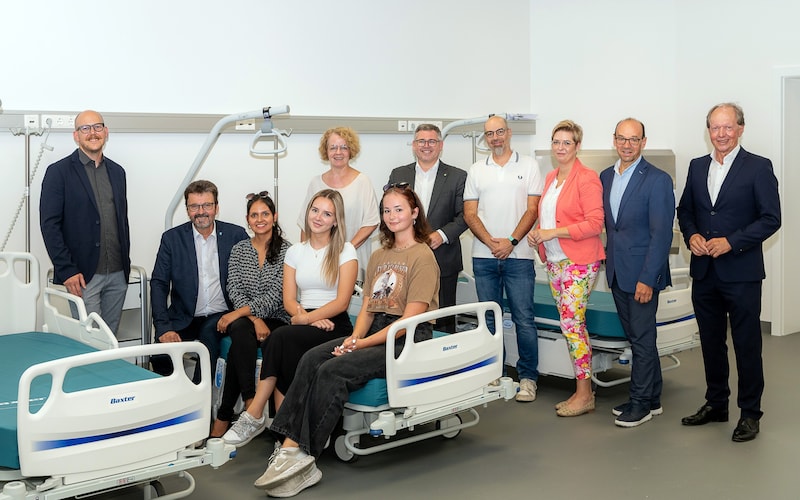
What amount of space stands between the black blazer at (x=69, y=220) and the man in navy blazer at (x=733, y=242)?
326 cm

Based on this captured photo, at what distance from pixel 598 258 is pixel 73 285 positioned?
2901 mm

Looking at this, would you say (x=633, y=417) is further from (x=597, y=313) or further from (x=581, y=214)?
(x=581, y=214)

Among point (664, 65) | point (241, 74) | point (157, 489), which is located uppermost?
point (664, 65)

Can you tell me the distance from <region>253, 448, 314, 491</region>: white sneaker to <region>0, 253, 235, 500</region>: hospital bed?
0.34 m

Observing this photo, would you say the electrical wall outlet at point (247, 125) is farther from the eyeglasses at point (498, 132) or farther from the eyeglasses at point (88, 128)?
the eyeglasses at point (498, 132)

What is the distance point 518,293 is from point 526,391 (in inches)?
23.8

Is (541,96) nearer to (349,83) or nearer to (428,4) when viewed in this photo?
(428,4)

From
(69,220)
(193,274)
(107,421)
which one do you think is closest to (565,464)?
(107,421)

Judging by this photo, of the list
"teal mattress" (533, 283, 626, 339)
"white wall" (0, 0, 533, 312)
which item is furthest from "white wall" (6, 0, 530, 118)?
"teal mattress" (533, 283, 626, 339)

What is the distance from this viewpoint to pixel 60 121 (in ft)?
18.2

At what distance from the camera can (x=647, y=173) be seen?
4691mm

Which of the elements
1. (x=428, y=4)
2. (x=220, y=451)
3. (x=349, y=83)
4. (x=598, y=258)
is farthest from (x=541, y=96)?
(x=220, y=451)

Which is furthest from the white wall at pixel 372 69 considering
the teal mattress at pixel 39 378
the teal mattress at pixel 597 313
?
the teal mattress at pixel 597 313

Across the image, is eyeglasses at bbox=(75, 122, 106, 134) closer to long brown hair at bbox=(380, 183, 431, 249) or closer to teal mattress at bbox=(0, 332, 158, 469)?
teal mattress at bbox=(0, 332, 158, 469)
